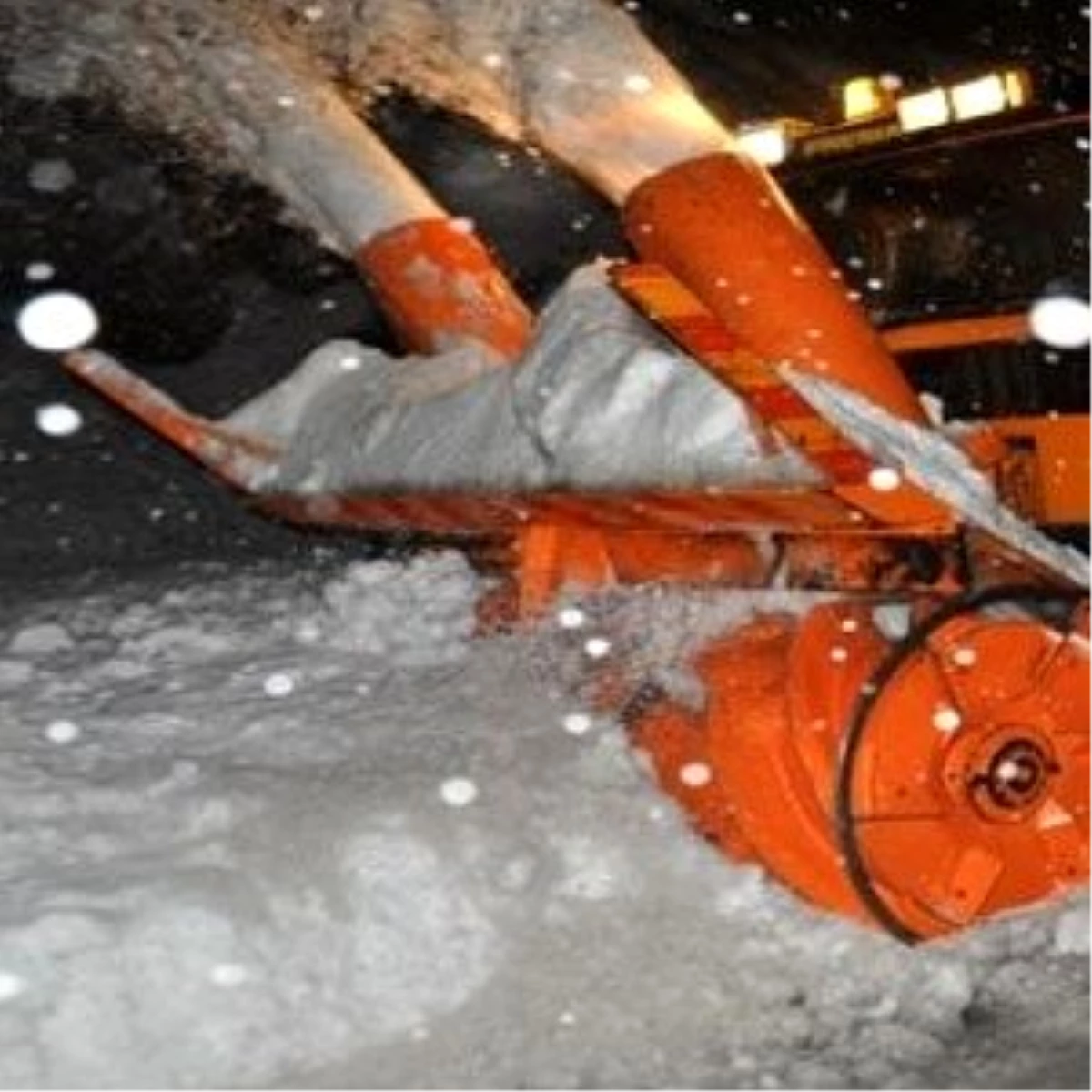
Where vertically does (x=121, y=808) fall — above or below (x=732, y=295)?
below

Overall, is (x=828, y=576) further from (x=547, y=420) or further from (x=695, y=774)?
(x=547, y=420)

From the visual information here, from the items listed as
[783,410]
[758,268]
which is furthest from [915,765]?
[758,268]

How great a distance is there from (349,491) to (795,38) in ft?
29.7

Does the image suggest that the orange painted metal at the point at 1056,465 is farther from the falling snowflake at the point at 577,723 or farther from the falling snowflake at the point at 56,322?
the falling snowflake at the point at 56,322

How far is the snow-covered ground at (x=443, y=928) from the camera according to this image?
334 centimetres

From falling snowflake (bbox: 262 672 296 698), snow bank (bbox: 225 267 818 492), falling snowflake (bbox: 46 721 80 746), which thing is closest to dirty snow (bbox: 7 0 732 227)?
snow bank (bbox: 225 267 818 492)

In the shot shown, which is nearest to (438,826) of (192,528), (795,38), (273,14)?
(273,14)

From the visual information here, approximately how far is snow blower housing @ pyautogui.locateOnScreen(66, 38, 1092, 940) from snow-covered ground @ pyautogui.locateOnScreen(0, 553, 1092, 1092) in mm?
148

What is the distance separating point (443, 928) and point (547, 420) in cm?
116

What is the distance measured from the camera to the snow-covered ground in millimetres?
3342

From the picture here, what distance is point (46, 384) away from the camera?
8969mm

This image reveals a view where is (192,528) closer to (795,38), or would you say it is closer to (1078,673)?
(1078,673)

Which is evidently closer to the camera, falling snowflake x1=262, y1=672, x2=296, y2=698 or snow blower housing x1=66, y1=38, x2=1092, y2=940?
snow blower housing x1=66, y1=38, x2=1092, y2=940

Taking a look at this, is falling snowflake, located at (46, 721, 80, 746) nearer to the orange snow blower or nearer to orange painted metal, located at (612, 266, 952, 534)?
the orange snow blower
